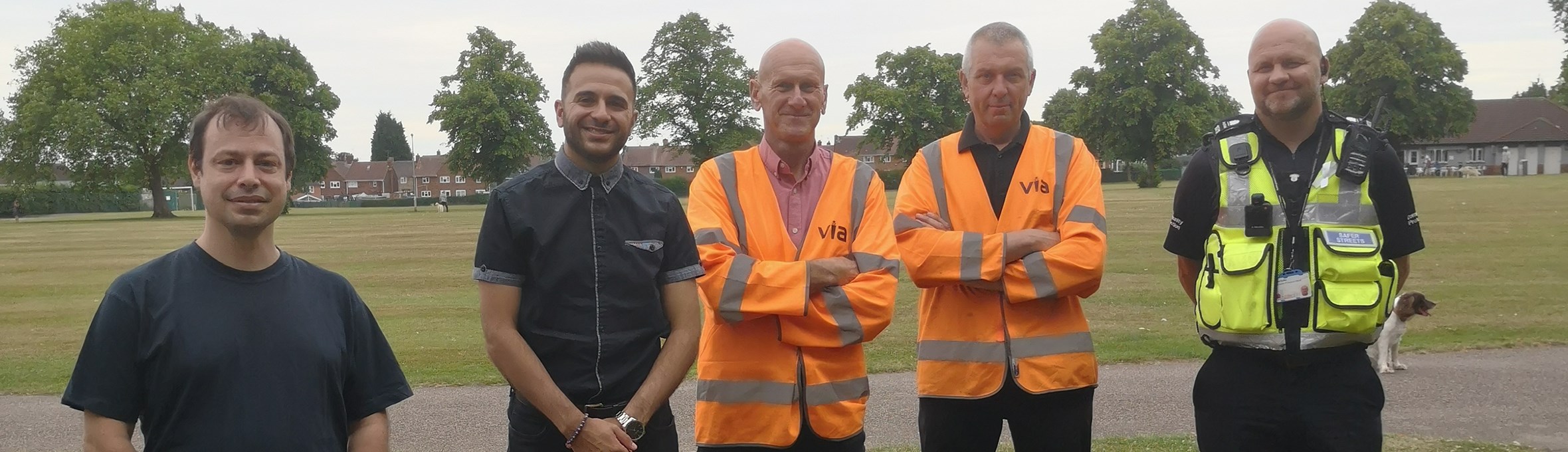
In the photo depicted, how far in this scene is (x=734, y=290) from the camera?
12.8ft

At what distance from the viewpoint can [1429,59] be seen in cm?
6806

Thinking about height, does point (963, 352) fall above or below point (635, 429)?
above

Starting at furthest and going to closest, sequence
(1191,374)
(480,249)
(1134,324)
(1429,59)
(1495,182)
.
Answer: (1429,59) < (1495,182) < (1134,324) < (1191,374) < (480,249)

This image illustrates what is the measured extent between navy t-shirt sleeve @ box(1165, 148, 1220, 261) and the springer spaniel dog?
5712 millimetres

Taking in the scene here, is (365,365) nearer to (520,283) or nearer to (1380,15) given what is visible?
(520,283)

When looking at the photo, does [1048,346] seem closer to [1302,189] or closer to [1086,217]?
[1086,217]

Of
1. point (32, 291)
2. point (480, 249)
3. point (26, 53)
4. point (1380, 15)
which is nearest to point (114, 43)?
point (26, 53)

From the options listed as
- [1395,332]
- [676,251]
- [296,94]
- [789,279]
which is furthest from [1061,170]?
[296,94]

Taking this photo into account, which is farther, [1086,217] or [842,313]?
[1086,217]

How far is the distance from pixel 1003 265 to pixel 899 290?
499 inches

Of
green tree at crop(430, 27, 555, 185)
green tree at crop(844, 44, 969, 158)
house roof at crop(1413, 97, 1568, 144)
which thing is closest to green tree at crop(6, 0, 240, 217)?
green tree at crop(430, 27, 555, 185)

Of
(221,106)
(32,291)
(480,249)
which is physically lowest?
(32,291)

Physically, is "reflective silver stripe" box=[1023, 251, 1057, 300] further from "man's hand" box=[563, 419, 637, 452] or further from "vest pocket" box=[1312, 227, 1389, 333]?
"man's hand" box=[563, 419, 637, 452]

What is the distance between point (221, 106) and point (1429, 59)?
7782 cm
